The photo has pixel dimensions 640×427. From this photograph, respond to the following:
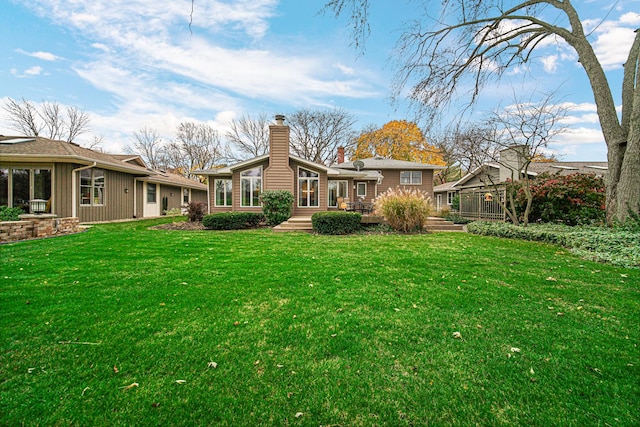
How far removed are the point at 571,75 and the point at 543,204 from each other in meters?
4.49

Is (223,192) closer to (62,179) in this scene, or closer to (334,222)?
(62,179)

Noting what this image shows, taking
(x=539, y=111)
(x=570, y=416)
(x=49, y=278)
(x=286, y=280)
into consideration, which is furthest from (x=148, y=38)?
(x=539, y=111)

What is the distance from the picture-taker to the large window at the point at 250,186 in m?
14.5

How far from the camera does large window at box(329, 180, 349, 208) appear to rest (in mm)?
16875

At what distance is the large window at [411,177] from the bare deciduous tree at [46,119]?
3047 centimetres

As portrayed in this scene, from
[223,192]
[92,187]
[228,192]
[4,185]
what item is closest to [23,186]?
[4,185]

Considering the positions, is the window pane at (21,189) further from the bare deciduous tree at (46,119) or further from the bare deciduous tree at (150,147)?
the bare deciduous tree at (150,147)

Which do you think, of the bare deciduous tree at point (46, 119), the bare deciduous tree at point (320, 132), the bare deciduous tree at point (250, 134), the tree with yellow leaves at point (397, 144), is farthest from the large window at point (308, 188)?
the bare deciduous tree at point (46, 119)

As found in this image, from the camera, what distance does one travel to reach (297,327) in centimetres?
275

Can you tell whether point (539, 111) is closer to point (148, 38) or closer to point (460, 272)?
point (460, 272)

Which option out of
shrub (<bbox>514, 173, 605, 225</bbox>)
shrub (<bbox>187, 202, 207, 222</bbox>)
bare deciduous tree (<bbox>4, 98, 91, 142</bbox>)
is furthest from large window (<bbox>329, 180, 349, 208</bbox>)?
bare deciduous tree (<bbox>4, 98, 91, 142</bbox>)

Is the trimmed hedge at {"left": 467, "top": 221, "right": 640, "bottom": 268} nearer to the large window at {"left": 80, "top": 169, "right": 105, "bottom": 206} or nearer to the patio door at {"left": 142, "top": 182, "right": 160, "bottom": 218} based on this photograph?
the large window at {"left": 80, "top": 169, "right": 105, "bottom": 206}

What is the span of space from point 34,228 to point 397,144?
28.4 meters

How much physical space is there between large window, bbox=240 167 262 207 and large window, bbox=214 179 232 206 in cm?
142
